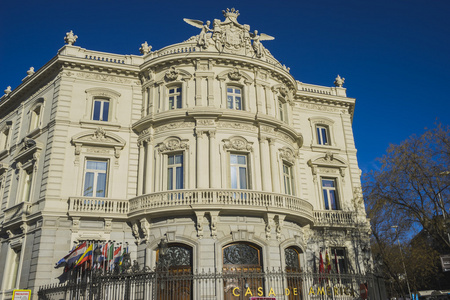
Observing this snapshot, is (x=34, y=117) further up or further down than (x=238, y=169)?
further up

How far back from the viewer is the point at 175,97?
993 inches

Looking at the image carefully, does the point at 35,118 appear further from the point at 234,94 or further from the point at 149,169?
the point at 234,94

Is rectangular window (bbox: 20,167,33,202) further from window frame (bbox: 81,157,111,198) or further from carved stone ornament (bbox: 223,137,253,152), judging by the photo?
carved stone ornament (bbox: 223,137,253,152)

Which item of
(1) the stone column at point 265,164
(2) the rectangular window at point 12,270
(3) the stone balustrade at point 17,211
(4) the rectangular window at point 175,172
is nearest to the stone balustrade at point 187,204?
(3) the stone balustrade at point 17,211

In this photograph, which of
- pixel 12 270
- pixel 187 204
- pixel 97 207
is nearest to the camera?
pixel 187 204

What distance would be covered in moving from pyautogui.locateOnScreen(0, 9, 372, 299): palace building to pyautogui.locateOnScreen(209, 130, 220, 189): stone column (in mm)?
64

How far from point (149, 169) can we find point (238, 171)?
5.15 m

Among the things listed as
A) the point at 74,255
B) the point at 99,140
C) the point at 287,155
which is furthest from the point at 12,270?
the point at 287,155

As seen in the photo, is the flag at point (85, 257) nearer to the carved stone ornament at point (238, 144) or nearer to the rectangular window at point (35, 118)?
the carved stone ornament at point (238, 144)

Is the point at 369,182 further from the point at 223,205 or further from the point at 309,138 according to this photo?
the point at 223,205

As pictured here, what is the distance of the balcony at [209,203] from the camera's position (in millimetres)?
20859

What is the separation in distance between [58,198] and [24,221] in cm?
249

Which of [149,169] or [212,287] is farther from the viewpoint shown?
[149,169]

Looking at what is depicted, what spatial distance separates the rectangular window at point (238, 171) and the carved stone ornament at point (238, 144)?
0.52 metres
